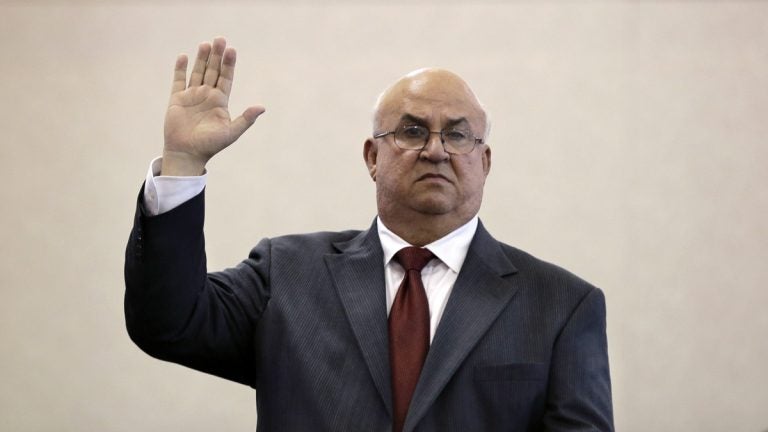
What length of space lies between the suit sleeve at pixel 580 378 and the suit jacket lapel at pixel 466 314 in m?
0.14

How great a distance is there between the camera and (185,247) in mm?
1797

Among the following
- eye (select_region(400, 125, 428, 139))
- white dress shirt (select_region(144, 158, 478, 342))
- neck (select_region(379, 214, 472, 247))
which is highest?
eye (select_region(400, 125, 428, 139))

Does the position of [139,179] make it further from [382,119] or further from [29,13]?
[382,119]

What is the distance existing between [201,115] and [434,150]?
19.6 inches

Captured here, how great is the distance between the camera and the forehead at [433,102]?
212 cm

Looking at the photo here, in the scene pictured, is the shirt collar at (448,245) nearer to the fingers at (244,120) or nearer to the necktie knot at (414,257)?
the necktie knot at (414,257)

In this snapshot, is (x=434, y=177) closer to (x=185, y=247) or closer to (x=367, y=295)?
(x=367, y=295)

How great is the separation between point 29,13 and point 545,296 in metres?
2.44

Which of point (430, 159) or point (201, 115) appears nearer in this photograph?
point (201, 115)

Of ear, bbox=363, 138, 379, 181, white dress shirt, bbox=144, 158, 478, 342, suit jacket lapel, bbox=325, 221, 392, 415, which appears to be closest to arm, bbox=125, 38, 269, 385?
suit jacket lapel, bbox=325, 221, 392, 415

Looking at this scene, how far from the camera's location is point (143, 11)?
359 centimetres

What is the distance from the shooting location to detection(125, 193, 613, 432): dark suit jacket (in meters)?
1.82

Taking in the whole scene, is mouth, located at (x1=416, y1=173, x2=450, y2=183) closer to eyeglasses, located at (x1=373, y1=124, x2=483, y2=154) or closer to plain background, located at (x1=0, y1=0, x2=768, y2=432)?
eyeglasses, located at (x1=373, y1=124, x2=483, y2=154)

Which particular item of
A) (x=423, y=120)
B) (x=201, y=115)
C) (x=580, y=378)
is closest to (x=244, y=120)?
(x=201, y=115)
